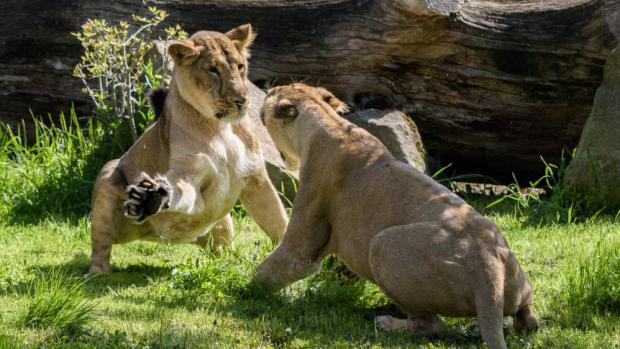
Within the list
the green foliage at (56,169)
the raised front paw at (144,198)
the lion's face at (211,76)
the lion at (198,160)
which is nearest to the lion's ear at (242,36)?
the lion at (198,160)

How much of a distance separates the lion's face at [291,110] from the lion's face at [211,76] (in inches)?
10.3

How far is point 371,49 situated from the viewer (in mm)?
10008

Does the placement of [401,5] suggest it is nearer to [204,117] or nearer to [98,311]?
[204,117]

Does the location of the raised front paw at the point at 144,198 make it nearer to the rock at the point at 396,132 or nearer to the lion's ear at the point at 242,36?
the lion's ear at the point at 242,36

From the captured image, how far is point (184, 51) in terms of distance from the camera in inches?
278

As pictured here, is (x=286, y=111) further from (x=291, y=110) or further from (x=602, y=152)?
(x=602, y=152)

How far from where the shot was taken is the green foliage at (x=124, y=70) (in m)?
9.33

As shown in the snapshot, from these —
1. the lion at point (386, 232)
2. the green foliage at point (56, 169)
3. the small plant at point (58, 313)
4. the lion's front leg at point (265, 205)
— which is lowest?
the green foliage at point (56, 169)

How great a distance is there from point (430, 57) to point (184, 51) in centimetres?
359

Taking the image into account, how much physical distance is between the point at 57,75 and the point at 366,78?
3267mm

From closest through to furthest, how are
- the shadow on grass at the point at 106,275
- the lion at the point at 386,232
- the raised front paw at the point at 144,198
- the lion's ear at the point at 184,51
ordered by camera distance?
the lion at the point at 386,232, the raised front paw at the point at 144,198, the shadow on grass at the point at 106,275, the lion's ear at the point at 184,51

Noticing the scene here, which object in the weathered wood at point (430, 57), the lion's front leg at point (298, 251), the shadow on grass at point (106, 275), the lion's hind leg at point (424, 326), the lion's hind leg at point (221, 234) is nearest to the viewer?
the lion's hind leg at point (424, 326)

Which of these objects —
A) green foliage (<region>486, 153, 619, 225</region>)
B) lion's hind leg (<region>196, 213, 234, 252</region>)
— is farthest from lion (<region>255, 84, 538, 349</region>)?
green foliage (<region>486, 153, 619, 225</region>)

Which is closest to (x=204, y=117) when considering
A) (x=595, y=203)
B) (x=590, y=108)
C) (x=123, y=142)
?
(x=123, y=142)
